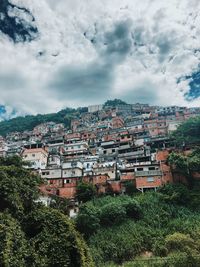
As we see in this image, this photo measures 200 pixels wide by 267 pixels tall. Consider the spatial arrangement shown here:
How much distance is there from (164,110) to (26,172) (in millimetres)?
70365

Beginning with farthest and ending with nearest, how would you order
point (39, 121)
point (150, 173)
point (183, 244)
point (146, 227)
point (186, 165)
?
point (39, 121)
point (150, 173)
point (186, 165)
point (146, 227)
point (183, 244)

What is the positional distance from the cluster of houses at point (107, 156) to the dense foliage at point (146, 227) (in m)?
3.77

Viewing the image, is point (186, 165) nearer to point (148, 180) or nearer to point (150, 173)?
point (150, 173)

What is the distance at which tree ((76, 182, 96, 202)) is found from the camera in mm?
34688

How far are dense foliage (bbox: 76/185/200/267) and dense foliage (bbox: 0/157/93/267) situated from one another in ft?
20.5

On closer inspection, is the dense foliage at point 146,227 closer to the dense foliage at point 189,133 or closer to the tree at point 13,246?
the tree at point 13,246

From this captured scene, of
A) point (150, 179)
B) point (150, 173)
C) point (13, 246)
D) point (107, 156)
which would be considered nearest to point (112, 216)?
point (150, 179)

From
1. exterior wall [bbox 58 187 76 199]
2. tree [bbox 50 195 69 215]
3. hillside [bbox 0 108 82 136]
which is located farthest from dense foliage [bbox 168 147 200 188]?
hillside [bbox 0 108 82 136]

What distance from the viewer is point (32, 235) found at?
17.7 metres

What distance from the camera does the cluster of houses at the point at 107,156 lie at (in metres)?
36.5

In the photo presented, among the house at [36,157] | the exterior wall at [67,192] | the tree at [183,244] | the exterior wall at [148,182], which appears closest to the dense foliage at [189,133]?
the exterior wall at [148,182]

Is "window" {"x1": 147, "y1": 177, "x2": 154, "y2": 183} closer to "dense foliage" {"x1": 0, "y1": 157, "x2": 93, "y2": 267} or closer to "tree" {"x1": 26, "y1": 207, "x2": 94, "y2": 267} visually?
"dense foliage" {"x1": 0, "y1": 157, "x2": 93, "y2": 267}

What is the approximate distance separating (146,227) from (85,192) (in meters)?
10.0

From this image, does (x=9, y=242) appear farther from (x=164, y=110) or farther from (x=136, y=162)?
(x=164, y=110)
